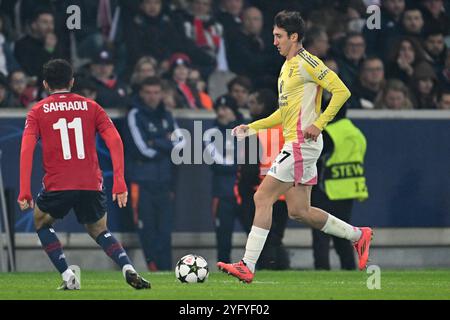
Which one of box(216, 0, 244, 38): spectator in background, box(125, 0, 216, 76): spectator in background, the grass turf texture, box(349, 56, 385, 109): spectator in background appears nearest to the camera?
the grass turf texture

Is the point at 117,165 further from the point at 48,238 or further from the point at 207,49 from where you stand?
the point at 207,49

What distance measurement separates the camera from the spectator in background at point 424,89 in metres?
18.3

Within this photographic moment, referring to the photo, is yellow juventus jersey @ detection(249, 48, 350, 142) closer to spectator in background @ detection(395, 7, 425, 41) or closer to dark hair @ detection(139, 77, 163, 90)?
dark hair @ detection(139, 77, 163, 90)

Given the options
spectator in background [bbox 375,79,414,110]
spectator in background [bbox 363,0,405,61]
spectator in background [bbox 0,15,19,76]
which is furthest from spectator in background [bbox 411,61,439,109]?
spectator in background [bbox 0,15,19,76]

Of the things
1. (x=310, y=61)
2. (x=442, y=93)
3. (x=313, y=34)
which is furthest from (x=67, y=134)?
(x=442, y=93)

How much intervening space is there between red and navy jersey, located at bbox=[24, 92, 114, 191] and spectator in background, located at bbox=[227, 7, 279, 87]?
24.0 ft

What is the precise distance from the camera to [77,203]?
11148 mm

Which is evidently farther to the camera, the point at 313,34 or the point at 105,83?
the point at 313,34

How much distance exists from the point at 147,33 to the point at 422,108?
3.67m

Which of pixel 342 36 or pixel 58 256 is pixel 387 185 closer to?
pixel 342 36

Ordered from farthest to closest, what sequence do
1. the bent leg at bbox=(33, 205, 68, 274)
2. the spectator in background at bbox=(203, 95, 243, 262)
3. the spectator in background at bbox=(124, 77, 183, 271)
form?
1. the spectator in background at bbox=(203, 95, 243, 262)
2. the spectator in background at bbox=(124, 77, 183, 271)
3. the bent leg at bbox=(33, 205, 68, 274)

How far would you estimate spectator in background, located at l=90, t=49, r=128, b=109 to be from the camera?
17219mm

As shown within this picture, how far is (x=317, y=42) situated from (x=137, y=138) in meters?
2.77

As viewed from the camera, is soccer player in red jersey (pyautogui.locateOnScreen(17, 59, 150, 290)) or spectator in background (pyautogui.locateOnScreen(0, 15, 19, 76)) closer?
soccer player in red jersey (pyautogui.locateOnScreen(17, 59, 150, 290))
